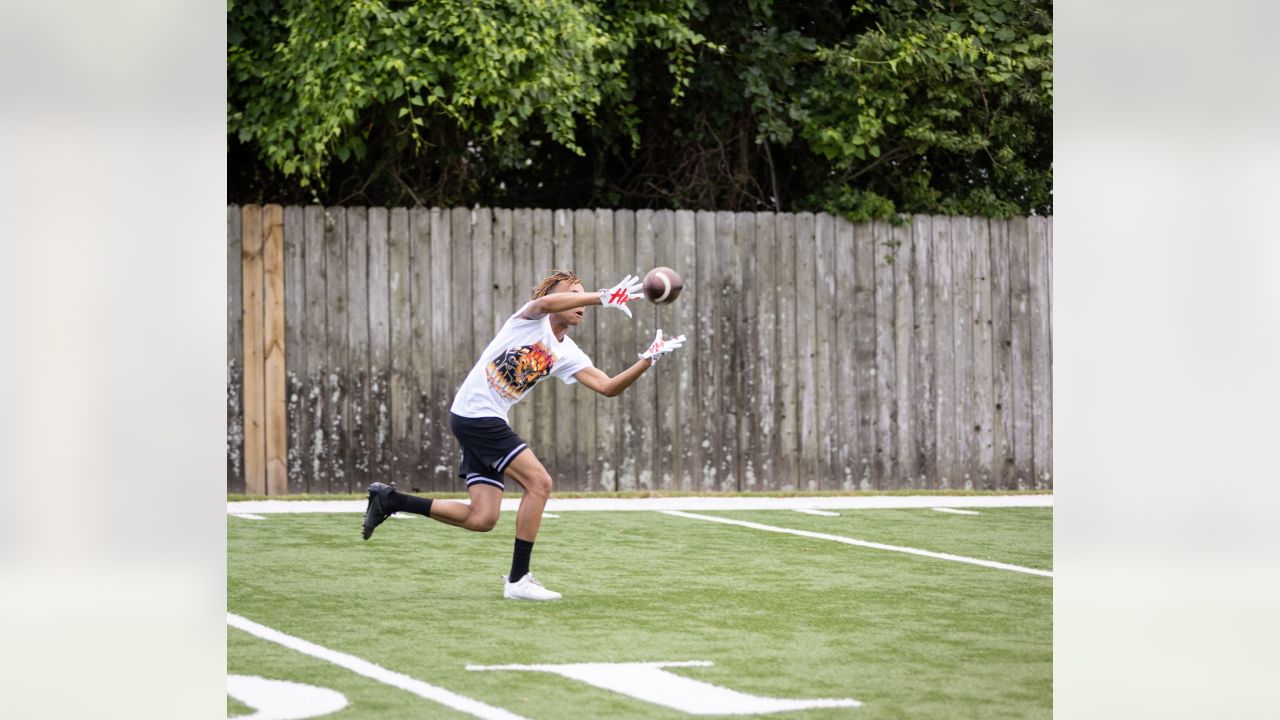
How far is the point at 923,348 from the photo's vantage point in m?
14.1

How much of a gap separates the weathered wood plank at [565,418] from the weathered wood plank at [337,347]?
1.71 meters

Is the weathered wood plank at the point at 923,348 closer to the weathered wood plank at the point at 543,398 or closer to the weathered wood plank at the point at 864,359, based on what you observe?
the weathered wood plank at the point at 864,359

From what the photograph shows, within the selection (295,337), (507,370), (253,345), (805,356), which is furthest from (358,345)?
(507,370)

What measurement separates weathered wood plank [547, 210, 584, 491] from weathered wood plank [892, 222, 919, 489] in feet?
9.37

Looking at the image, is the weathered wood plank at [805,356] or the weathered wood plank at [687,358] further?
the weathered wood plank at [805,356]

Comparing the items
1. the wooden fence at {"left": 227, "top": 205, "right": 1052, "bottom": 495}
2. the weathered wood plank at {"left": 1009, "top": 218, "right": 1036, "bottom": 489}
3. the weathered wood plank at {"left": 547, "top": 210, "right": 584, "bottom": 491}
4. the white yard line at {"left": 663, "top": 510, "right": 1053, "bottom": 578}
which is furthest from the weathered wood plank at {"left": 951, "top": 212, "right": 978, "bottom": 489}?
the weathered wood plank at {"left": 547, "top": 210, "right": 584, "bottom": 491}

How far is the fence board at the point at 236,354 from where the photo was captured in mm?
12891

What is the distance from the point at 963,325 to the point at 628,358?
3.03 meters

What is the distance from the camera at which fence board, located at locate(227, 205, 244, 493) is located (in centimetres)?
1289

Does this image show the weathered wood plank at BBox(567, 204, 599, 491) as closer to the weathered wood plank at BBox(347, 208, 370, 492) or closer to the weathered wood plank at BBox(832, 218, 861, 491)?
the weathered wood plank at BBox(347, 208, 370, 492)

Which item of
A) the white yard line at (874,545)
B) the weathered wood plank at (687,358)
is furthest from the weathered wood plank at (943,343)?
the white yard line at (874,545)
